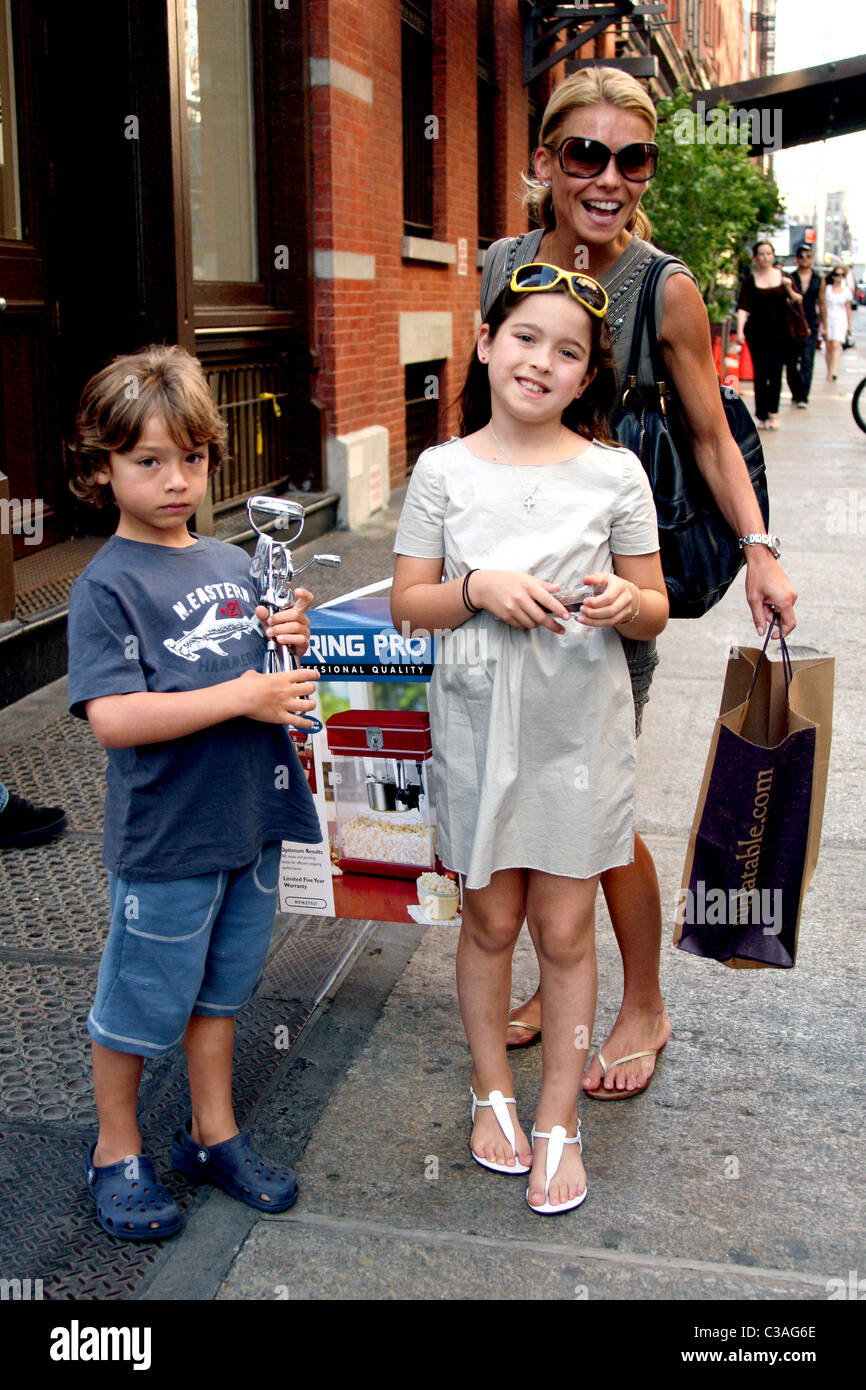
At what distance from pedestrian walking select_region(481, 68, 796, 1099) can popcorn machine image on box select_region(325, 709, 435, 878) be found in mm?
445

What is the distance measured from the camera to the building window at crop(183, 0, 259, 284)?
7.56m

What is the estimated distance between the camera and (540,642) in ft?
8.00

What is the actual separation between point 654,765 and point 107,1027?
3.05 m

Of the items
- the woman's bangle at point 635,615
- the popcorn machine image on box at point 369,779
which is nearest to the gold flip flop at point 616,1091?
the popcorn machine image on box at point 369,779

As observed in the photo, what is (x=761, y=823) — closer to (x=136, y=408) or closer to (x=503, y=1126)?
(x=503, y=1126)

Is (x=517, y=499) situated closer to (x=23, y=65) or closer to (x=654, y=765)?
(x=654, y=765)

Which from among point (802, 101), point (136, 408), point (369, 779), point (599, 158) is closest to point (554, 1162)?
point (369, 779)

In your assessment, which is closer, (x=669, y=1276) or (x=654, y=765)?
(x=669, y=1276)

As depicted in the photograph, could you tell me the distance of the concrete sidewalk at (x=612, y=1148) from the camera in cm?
231

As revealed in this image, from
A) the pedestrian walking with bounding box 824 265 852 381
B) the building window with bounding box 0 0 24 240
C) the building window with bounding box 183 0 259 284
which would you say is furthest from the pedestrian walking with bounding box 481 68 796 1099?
the pedestrian walking with bounding box 824 265 852 381

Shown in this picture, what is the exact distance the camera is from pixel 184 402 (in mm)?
2254

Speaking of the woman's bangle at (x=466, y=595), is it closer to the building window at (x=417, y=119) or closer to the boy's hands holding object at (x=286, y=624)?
the boy's hands holding object at (x=286, y=624)
